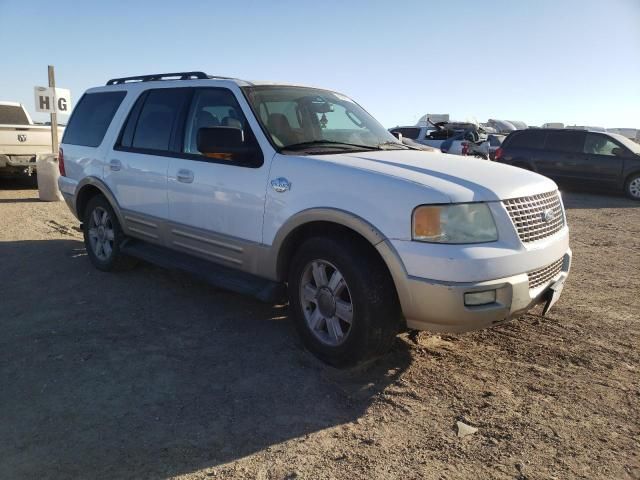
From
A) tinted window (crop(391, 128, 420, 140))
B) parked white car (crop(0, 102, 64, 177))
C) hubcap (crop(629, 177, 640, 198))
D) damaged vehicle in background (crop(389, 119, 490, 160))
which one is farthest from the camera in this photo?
tinted window (crop(391, 128, 420, 140))

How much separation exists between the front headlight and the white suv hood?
0.07 m

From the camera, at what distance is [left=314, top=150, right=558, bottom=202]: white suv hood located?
318 cm

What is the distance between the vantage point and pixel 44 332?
419 centimetres

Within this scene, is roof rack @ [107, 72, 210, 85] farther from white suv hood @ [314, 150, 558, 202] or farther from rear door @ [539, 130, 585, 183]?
rear door @ [539, 130, 585, 183]

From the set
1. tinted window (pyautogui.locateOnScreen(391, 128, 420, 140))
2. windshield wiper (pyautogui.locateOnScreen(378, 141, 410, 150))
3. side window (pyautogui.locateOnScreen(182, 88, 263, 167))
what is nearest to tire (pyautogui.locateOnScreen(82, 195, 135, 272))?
side window (pyautogui.locateOnScreen(182, 88, 263, 167))

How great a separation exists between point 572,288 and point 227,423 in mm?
3970

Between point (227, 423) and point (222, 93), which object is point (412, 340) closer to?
point (227, 423)

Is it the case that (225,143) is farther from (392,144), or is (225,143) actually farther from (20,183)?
(20,183)

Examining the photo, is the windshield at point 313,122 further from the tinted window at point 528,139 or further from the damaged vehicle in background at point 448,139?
the damaged vehicle in background at point 448,139

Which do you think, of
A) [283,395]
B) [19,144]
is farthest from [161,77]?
[19,144]

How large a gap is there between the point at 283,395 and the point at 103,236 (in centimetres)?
351

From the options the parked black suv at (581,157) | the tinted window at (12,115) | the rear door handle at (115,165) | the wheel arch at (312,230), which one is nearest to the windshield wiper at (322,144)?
the wheel arch at (312,230)

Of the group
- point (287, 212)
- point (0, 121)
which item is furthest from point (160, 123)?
point (0, 121)

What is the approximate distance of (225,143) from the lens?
3814mm
